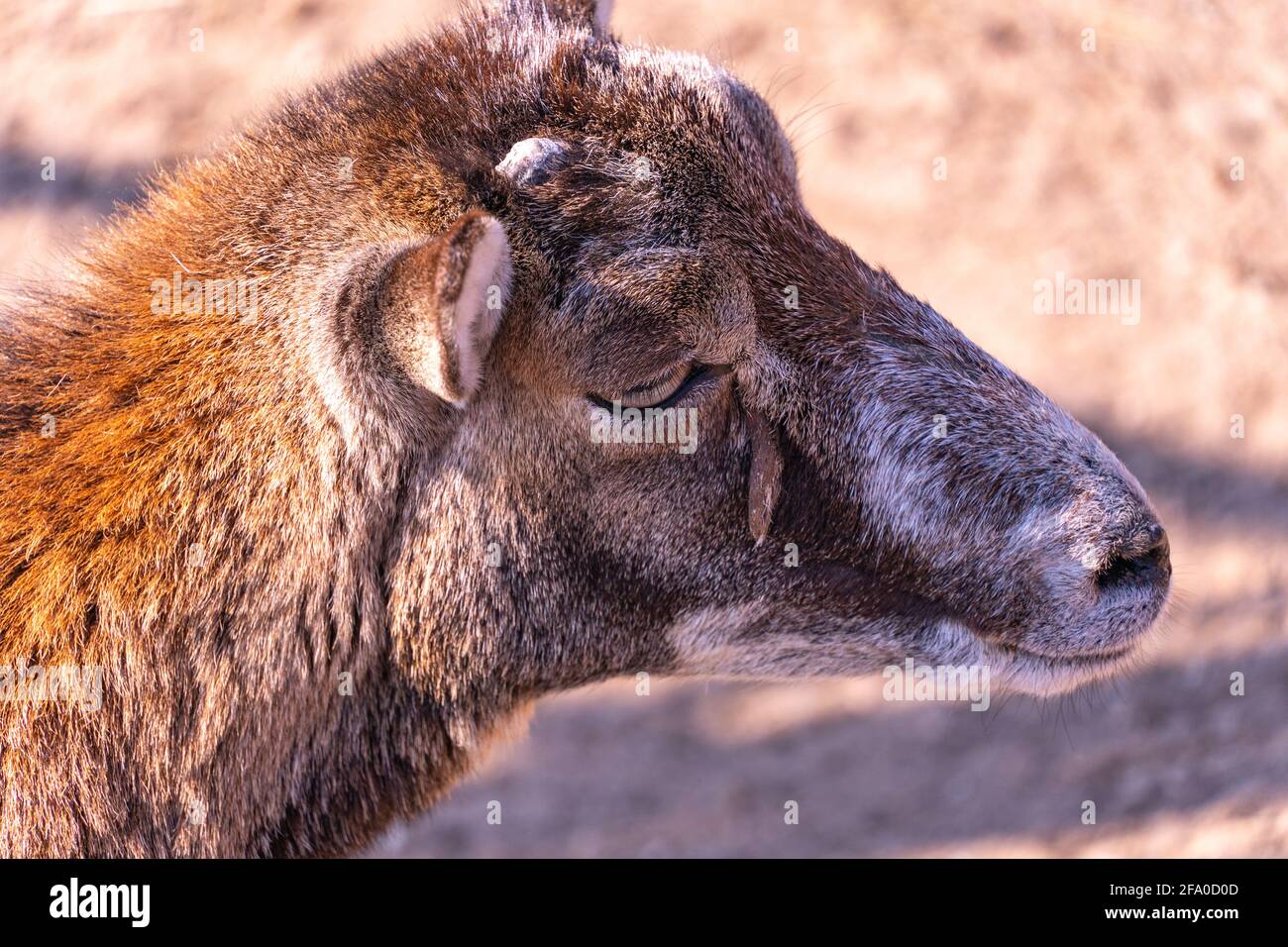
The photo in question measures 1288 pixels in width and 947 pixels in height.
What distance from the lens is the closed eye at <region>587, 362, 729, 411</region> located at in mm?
3314

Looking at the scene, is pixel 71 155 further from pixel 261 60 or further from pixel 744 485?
pixel 744 485

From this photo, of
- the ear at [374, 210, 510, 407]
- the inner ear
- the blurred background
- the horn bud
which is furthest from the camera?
the blurred background

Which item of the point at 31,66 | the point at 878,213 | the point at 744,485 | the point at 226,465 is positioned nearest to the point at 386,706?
the point at 226,465

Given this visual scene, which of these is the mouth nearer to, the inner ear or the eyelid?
the inner ear

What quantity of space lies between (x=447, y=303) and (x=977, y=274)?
4622 millimetres

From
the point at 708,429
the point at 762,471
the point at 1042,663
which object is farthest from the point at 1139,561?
the point at 708,429

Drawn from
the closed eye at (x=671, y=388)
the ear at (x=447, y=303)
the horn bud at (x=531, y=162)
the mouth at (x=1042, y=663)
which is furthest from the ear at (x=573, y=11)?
the mouth at (x=1042, y=663)

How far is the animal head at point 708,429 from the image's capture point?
325cm

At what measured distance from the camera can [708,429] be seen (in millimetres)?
3451

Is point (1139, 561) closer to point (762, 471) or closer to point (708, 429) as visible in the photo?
point (762, 471)

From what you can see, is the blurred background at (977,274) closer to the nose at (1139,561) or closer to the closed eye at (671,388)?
the nose at (1139,561)

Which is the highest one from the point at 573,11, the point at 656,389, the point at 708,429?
the point at 573,11

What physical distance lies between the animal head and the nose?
0.01 metres

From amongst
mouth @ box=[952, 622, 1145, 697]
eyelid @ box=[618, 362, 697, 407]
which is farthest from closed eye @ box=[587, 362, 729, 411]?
mouth @ box=[952, 622, 1145, 697]
